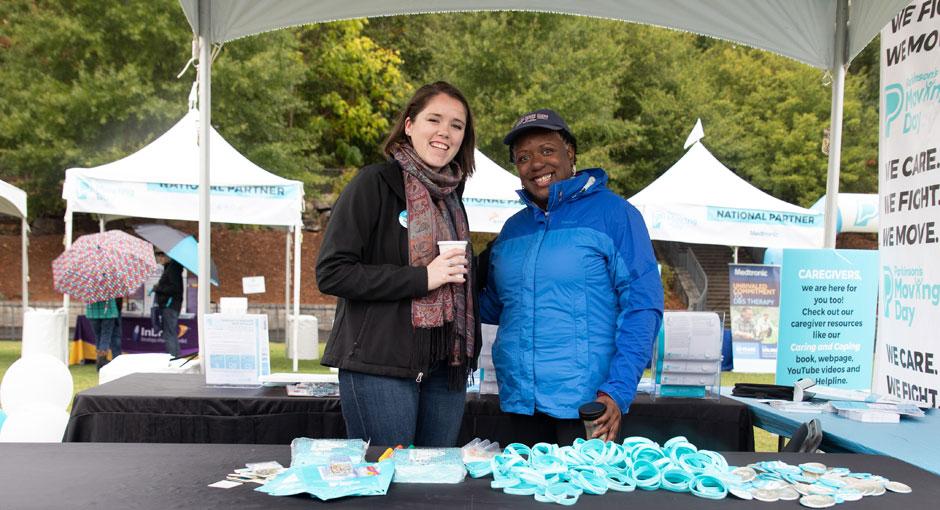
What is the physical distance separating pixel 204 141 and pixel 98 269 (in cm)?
538

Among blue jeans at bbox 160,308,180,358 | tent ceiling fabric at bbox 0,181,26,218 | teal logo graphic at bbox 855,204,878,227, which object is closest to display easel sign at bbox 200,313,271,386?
blue jeans at bbox 160,308,180,358

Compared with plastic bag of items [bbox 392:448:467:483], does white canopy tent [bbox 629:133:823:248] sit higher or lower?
higher

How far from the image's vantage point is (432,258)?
2207 mm

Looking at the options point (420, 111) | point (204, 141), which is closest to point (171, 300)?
point (204, 141)

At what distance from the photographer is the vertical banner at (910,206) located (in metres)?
3.23

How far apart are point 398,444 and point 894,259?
258 cm

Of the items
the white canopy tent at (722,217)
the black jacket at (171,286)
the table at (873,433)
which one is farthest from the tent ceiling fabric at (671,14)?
the black jacket at (171,286)

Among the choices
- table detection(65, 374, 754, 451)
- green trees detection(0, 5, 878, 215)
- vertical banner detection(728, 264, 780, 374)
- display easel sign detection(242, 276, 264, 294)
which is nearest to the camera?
table detection(65, 374, 754, 451)

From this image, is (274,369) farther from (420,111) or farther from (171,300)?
(420,111)

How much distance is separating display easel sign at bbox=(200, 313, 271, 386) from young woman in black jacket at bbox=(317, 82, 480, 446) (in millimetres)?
1254

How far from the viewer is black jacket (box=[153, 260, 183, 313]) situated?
32.6 feet

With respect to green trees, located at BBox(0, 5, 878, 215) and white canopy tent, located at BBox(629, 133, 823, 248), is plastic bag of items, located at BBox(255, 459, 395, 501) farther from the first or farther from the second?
green trees, located at BBox(0, 5, 878, 215)

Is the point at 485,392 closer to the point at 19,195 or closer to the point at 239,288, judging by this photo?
the point at 19,195

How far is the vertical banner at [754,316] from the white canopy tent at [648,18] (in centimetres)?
706
